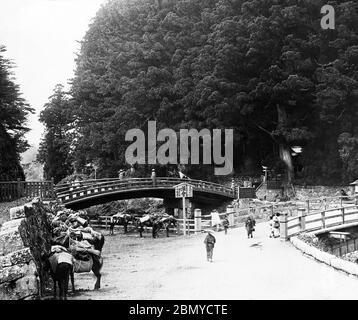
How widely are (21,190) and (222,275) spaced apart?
13339mm

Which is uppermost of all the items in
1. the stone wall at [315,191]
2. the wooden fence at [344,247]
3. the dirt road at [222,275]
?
the stone wall at [315,191]

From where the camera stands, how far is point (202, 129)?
4209 centimetres

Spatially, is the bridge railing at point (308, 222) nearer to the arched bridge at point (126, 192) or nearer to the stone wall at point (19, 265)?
the stone wall at point (19, 265)

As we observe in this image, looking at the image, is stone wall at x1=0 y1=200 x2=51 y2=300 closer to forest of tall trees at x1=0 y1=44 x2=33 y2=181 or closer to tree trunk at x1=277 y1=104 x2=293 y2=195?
forest of tall trees at x1=0 y1=44 x2=33 y2=181

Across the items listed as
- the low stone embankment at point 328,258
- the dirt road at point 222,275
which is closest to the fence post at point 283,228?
the dirt road at point 222,275
